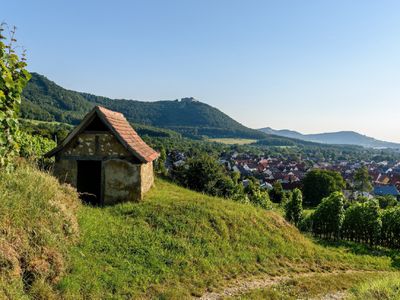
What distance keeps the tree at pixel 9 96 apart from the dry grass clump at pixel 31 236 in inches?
29.2

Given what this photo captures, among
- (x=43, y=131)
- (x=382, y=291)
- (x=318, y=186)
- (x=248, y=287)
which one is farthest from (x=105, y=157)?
(x=318, y=186)

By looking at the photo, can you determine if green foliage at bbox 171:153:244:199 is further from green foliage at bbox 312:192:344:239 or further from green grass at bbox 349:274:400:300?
green grass at bbox 349:274:400:300

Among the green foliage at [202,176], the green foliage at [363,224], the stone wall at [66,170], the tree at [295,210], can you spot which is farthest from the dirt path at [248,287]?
the green foliage at [202,176]

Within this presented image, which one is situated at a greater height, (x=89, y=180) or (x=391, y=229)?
(x=89, y=180)

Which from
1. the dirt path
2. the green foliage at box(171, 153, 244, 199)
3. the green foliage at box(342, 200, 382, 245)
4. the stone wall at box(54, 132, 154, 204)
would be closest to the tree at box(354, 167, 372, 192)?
the green foliage at box(171, 153, 244, 199)

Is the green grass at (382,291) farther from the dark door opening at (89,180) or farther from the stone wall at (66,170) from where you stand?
the stone wall at (66,170)

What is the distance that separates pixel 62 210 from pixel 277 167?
5163 inches

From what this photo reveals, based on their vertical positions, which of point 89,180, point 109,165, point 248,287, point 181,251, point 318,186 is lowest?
point 318,186

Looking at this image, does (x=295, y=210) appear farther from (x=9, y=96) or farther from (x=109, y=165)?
(x=9, y=96)

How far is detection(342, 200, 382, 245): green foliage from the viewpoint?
20766mm

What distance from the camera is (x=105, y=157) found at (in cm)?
1457

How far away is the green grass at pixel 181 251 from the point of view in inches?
324

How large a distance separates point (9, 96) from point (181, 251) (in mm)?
6988

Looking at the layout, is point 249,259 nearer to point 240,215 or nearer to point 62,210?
point 240,215
